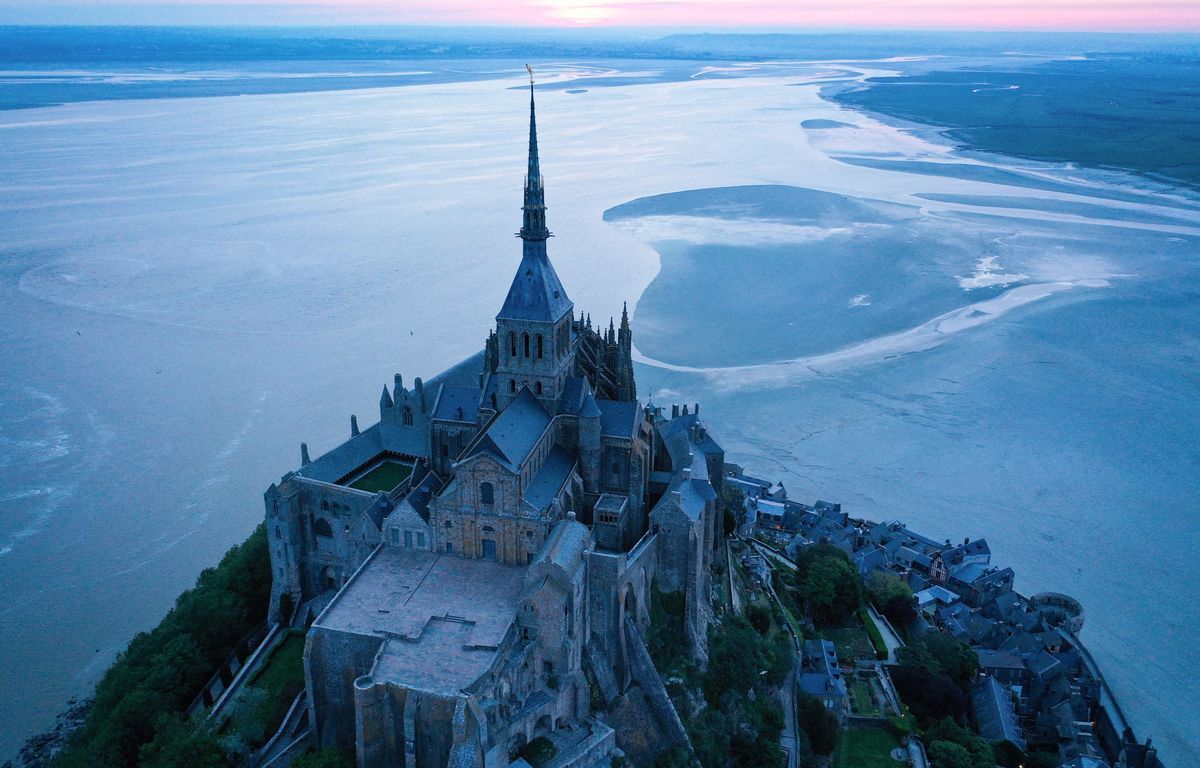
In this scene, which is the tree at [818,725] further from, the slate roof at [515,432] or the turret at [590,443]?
the slate roof at [515,432]

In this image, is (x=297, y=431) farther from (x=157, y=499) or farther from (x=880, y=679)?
(x=880, y=679)

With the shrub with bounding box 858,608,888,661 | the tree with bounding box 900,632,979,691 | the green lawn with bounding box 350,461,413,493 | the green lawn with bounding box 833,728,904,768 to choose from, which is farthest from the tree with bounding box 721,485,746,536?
the green lawn with bounding box 350,461,413,493

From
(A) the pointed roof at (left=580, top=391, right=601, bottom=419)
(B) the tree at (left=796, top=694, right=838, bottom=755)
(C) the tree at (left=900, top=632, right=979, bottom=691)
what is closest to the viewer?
(B) the tree at (left=796, top=694, right=838, bottom=755)

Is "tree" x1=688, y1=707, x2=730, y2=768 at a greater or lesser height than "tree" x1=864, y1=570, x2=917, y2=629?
greater

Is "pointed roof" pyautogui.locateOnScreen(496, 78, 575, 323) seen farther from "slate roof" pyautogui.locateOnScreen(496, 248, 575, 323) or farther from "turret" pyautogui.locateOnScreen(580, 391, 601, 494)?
"turret" pyautogui.locateOnScreen(580, 391, 601, 494)

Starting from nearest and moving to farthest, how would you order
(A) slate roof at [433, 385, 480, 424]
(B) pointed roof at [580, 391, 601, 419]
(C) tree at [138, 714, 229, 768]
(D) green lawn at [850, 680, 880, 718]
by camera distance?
(C) tree at [138, 714, 229, 768] → (B) pointed roof at [580, 391, 601, 419] → (D) green lawn at [850, 680, 880, 718] → (A) slate roof at [433, 385, 480, 424]

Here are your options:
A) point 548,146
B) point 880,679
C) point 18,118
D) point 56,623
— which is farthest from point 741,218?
point 18,118

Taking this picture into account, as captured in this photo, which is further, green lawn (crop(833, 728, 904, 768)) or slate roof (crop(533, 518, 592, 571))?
green lawn (crop(833, 728, 904, 768))
